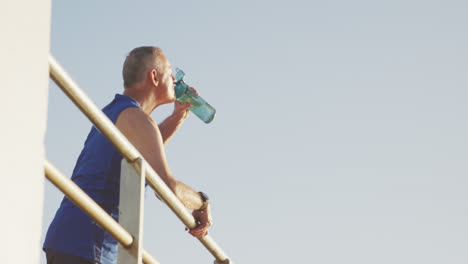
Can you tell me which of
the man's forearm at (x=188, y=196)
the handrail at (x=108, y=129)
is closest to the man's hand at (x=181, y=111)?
the man's forearm at (x=188, y=196)

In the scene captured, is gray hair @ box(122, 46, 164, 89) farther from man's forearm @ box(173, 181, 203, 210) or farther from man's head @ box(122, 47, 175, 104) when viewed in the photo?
man's forearm @ box(173, 181, 203, 210)

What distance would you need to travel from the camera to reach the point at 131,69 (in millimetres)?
2957

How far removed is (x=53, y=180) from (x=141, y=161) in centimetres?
48

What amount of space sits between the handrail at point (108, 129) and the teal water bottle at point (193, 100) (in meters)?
1.53

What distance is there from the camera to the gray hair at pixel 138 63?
2.93 meters

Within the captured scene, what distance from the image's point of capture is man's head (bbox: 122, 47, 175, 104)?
115 inches

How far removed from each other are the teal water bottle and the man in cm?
90

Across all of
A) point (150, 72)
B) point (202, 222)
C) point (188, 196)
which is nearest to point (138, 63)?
point (150, 72)

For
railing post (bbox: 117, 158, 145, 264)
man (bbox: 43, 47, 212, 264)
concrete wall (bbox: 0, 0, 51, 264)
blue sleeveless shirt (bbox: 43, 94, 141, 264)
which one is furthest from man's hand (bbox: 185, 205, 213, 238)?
concrete wall (bbox: 0, 0, 51, 264)

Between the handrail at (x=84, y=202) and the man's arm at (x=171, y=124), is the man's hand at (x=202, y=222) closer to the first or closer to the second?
the handrail at (x=84, y=202)

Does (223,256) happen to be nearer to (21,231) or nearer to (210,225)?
(210,225)

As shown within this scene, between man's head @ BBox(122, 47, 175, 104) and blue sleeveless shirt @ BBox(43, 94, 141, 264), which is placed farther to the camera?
man's head @ BBox(122, 47, 175, 104)

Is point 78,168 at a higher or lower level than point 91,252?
higher

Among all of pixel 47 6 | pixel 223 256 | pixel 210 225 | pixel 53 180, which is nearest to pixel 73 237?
pixel 210 225
